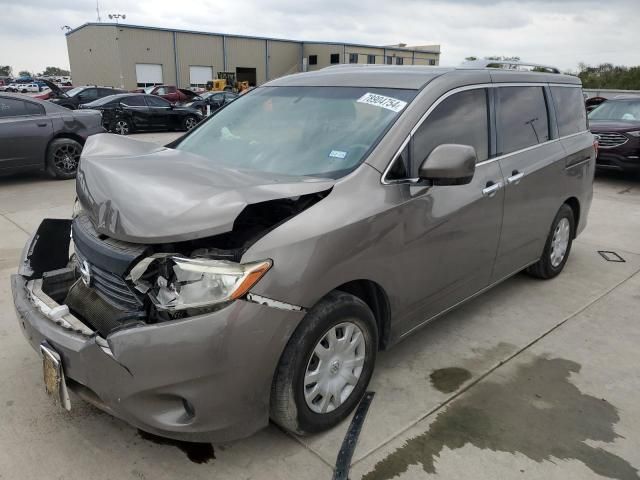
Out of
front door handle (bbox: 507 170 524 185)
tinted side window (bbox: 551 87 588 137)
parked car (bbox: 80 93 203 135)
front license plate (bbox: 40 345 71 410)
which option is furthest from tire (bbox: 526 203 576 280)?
parked car (bbox: 80 93 203 135)

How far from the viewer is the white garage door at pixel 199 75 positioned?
5287 cm

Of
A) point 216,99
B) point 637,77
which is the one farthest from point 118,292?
point 637,77

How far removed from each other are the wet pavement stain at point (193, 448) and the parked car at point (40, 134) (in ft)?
22.6

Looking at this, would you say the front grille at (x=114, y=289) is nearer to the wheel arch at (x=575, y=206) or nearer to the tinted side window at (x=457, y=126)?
the tinted side window at (x=457, y=126)

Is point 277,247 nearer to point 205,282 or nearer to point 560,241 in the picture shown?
point 205,282

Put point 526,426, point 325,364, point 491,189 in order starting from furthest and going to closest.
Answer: point 491,189, point 526,426, point 325,364

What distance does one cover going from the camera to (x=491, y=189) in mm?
3334

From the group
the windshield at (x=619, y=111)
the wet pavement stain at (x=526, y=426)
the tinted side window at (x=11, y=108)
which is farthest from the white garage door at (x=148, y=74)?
the wet pavement stain at (x=526, y=426)

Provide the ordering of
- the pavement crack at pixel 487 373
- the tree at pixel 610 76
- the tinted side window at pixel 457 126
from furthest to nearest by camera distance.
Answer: the tree at pixel 610 76, the tinted side window at pixel 457 126, the pavement crack at pixel 487 373

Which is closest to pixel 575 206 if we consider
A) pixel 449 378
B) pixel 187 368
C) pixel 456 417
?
pixel 449 378

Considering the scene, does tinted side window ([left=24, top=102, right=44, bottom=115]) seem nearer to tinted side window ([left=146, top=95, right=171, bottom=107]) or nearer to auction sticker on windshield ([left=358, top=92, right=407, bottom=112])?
auction sticker on windshield ([left=358, top=92, right=407, bottom=112])

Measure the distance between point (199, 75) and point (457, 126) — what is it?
2141 inches

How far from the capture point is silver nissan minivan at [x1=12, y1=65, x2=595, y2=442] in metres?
2.11

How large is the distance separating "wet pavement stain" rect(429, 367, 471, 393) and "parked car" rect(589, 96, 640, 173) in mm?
8017
